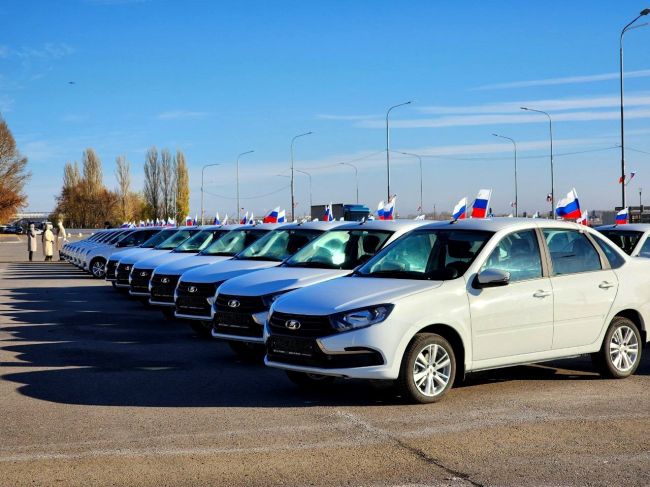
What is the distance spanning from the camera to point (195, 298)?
1270 centimetres

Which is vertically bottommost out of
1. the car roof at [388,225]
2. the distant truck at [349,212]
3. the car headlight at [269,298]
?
the car headlight at [269,298]

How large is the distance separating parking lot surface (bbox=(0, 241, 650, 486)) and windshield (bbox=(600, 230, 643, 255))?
2644 mm

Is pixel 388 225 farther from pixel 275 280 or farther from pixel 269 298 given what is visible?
pixel 269 298

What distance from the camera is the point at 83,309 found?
18766 mm

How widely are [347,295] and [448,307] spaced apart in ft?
3.00

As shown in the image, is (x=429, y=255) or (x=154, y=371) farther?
(x=154, y=371)

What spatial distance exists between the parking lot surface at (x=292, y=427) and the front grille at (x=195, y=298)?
1065 mm

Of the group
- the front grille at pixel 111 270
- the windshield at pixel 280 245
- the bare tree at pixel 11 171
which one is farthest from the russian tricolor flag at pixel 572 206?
the bare tree at pixel 11 171

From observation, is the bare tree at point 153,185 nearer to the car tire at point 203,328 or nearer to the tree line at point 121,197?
the tree line at point 121,197

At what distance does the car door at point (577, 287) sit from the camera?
911 centimetres

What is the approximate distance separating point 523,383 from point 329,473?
13.0 ft

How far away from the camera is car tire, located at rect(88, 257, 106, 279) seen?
29828 mm

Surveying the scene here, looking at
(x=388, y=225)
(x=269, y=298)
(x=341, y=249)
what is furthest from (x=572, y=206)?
(x=269, y=298)

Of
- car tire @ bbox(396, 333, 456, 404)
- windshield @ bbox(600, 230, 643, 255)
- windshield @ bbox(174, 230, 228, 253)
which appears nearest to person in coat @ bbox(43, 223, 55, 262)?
windshield @ bbox(174, 230, 228, 253)
